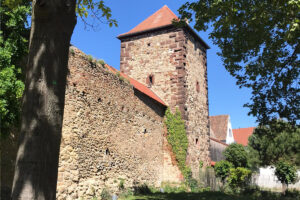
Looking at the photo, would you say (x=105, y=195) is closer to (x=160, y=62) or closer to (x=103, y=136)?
(x=103, y=136)

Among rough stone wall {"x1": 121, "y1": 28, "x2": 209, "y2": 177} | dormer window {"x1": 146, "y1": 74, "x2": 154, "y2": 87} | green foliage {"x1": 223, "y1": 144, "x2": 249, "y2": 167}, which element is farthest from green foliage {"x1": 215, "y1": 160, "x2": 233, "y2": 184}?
dormer window {"x1": 146, "y1": 74, "x2": 154, "y2": 87}

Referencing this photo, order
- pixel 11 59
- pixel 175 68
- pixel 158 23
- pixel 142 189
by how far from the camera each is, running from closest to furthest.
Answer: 1. pixel 11 59
2. pixel 142 189
3. pixel 175 68
4. pixel 158 23

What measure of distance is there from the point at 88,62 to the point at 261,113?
6.29 metres

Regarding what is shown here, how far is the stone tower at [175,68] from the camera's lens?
52.3 ft

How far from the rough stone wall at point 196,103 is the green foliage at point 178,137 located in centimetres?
48

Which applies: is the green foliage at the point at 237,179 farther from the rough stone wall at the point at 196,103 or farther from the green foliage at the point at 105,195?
the green foliage at the point at 105,195

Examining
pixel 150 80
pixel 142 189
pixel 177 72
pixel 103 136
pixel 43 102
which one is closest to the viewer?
pixel 43 102

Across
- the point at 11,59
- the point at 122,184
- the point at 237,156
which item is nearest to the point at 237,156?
the point at 237,156

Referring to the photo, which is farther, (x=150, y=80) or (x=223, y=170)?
(x=223, y=170)

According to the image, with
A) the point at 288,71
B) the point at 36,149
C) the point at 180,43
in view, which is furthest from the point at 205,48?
the point at 36,149

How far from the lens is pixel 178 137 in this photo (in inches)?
592

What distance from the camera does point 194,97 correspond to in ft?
55.6

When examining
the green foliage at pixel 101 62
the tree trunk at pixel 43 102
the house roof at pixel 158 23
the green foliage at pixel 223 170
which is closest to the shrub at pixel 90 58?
the green foliage at pixel 101 62

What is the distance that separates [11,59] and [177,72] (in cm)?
1035
